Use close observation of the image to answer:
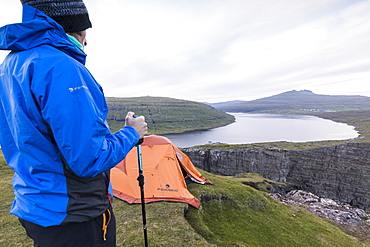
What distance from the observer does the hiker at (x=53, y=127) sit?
59.8 inches

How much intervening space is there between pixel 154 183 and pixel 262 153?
29.3m

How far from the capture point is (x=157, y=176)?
Answer: 9.20m

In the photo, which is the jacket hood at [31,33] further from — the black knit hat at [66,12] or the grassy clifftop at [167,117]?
the grassy clifftop at [167,117]

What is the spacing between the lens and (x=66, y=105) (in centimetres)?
150

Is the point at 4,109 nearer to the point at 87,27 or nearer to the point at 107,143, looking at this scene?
the point at 107,143

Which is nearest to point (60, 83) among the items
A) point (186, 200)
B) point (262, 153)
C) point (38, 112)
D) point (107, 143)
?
point (38, 112)

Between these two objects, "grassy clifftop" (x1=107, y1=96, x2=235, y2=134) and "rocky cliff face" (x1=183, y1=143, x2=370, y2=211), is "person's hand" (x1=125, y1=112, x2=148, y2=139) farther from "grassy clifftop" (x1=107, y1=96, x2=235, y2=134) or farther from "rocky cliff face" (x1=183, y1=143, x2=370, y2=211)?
"grassy clifftop" (x1=107, y1=96, x2=235, y2=134)

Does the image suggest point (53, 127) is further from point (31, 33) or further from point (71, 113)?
point (31, 33)

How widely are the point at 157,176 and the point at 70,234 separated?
7494 millimetres

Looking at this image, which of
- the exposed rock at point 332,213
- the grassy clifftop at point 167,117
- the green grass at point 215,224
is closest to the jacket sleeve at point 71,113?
the green grass at point 215,224

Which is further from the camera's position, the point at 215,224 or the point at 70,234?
the point at 215,224

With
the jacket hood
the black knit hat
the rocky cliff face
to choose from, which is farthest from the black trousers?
the rocky cliff face

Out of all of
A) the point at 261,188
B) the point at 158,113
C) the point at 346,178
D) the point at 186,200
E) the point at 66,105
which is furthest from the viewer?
the point at 158,113

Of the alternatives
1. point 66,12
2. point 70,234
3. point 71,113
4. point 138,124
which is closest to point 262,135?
point 138,124
